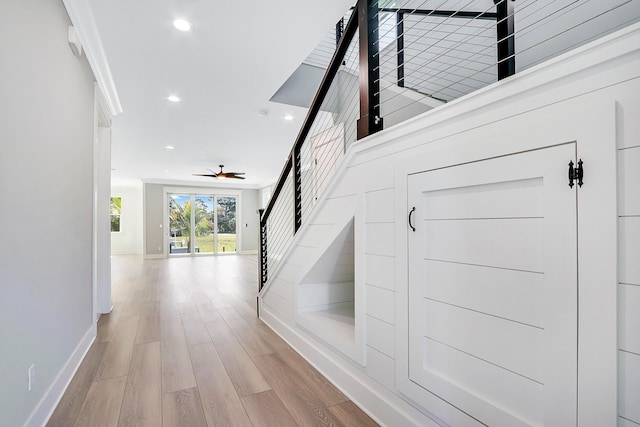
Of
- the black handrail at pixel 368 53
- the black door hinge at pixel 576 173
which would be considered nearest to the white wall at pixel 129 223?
the black handrail at pixel 368 53

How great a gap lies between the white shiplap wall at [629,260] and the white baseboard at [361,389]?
758 millimetres

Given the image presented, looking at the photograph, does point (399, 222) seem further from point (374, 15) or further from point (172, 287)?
point (172, 287)

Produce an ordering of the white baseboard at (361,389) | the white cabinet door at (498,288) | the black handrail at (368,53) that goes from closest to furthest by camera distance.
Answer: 1. the white cabinet door at (498,288)
2. the black handrail at (368,53)
3. the white baseboard at (361,389)

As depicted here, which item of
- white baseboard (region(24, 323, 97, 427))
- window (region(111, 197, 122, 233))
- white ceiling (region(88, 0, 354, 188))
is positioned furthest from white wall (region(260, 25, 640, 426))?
window (region(111, 197, 122, 233))

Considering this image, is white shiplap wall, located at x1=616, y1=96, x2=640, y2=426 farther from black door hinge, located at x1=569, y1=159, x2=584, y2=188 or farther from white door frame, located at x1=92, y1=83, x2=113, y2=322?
white door frame, located at x1=92, y1=83, x2=113, y2=322

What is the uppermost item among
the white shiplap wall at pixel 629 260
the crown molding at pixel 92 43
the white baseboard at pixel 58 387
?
the crown molding at pixel 92 43

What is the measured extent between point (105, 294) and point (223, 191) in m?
7.85

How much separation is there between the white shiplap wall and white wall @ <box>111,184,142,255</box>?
1281cm

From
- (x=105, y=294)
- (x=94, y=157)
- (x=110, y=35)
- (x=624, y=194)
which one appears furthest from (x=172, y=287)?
(x=624, y=194)

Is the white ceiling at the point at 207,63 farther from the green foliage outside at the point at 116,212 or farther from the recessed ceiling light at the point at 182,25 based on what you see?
the green foliage outside at the point at 116,212

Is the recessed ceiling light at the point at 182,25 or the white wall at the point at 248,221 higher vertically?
the recessed ceiling light at the point at 182,25

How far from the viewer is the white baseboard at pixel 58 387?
5.12 ft

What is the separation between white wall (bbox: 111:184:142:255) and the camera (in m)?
11.2

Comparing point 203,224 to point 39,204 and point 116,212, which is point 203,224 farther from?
point 39,204
